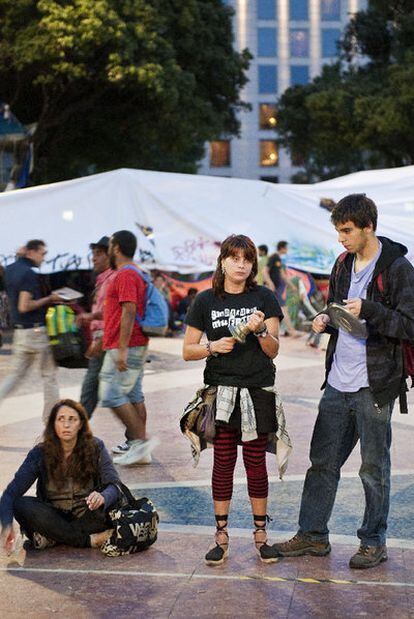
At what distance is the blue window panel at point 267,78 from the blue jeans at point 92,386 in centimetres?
7417

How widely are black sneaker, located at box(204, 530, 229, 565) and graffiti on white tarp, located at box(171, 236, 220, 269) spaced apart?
42.9 feet

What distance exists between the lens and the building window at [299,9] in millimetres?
79062

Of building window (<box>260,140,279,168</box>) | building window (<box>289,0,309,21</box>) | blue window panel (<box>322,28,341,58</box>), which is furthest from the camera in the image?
building window (<box>260,140,279,168</box>)

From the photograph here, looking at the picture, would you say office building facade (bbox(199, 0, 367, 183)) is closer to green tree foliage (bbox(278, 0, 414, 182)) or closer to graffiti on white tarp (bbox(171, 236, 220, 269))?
green tree foliage (bbox(278, 0, 414, 182))

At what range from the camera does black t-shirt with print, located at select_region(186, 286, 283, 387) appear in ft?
16.7

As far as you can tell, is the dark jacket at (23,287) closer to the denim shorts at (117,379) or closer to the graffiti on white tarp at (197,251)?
the denim shorts at (117,379)

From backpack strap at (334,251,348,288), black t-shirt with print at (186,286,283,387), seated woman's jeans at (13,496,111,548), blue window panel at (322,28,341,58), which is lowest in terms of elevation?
seated woman's jeans at (13,496,111,548)

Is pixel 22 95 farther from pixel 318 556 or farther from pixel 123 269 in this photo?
pixel 318 556

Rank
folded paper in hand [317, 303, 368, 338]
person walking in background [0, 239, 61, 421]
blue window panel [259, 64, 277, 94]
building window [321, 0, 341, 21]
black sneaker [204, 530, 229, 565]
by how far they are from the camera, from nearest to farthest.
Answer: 1. folded paper in hand [317, 303, 368, 338]
2. black sneaker [204, 530, 229, 565]
3. person walking in background [0, 239, 61, 421]
4. building window [321, 0, 341, 21]
5. blue window panel [259, 64, 277, 94]

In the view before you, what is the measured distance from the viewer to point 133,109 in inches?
1133

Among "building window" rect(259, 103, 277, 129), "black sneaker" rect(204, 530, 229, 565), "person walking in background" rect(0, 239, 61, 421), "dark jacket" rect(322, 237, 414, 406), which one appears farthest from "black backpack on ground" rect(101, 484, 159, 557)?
"building window" rect(259, 103, 277, 129)

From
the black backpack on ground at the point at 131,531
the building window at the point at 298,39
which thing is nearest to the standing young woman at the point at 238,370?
the black backpack on ground at the point at 131,531

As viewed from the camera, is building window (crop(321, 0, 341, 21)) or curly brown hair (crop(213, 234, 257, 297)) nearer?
curly brown hair (crop(213, 234, 257, 297))

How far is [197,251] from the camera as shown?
1830 cm
